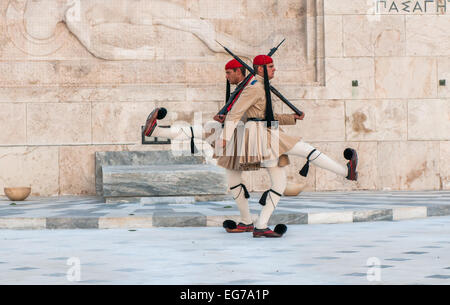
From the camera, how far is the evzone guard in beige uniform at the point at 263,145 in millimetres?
8602

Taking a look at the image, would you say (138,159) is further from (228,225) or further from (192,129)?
(192,129)

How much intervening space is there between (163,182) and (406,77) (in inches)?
224

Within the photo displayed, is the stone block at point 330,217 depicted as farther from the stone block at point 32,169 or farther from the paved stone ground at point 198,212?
the stone block at point 32,169

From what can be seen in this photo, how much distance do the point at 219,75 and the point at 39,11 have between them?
3597mm

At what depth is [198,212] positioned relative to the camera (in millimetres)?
11023

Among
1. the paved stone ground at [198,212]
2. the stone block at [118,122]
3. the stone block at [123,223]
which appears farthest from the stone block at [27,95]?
the stone block at [123,223]

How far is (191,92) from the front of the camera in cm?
1598

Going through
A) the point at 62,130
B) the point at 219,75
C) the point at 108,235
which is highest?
the point at 219,75

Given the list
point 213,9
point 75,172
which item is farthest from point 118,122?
point 213,9

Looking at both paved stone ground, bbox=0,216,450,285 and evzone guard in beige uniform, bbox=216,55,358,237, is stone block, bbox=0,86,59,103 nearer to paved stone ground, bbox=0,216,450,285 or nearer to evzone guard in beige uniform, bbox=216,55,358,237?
paved stone ground, bbox=0,216,450,285

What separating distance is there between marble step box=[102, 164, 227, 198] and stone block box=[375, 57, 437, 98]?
14.8 feet

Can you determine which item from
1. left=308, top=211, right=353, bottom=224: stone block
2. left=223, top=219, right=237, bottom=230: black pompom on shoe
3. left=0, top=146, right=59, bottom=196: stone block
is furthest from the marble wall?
left=223, top=219, right=237, bottom=230: black pompom on shoe
